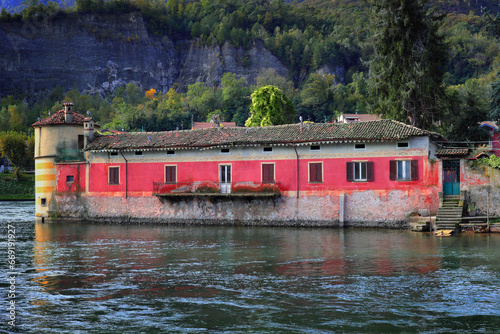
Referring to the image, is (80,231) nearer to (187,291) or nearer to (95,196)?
(95,196)

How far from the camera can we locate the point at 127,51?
172m

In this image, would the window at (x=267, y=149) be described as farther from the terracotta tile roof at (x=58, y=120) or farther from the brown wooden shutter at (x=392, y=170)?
the terracotta tile roof at (x=58, y=120)

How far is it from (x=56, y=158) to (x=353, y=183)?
22.7 meters

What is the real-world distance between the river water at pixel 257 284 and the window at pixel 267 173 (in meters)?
6.56

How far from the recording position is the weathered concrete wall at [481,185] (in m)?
36.4

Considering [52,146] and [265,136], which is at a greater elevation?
[265,136]

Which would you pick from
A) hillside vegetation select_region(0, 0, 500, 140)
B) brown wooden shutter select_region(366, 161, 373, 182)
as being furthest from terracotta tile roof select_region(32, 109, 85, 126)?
hillside vegetation select_region(0, 0, 500, 140)

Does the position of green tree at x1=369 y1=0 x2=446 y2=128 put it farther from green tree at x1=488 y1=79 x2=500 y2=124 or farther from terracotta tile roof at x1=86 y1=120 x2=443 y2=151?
terracotta tile roof at x1=86 y1=120 x2=443 y2=151

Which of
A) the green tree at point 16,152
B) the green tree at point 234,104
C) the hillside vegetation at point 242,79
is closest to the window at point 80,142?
the green tree at point 16,152

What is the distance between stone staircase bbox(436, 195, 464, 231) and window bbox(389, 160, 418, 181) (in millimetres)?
2382

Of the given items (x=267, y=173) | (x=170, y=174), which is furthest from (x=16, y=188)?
(x=267, y=173)

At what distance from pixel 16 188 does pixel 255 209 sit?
50.3 meters

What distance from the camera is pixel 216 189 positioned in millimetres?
42125

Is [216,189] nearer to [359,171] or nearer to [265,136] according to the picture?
[265,136]
